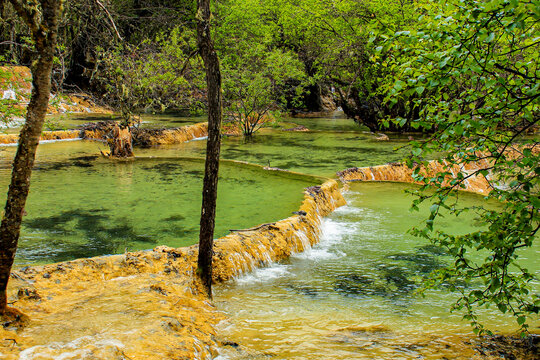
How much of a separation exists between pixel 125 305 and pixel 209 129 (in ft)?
6.67

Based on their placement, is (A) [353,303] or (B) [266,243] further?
(B) [266,243]

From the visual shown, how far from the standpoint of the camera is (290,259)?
7344 mm

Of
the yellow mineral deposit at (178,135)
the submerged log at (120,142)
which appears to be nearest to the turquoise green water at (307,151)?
the yellow mineral deposit at (178,135)

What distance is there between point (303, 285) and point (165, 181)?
570cm

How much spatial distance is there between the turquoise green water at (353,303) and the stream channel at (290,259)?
0.02 m

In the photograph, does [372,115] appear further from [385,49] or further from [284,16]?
[385,49]

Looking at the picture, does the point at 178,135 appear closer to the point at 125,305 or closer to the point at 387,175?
the point at 387,175

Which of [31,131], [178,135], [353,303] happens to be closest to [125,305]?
[31,131]

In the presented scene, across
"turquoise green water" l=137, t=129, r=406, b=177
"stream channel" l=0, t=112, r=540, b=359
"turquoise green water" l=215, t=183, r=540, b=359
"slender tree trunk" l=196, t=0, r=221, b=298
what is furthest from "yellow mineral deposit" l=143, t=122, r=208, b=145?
"slender tree trunk" l=196, t=0, r=221, b=298

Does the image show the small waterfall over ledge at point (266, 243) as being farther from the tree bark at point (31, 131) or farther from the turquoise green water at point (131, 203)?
the tree bark at point (31, 131)

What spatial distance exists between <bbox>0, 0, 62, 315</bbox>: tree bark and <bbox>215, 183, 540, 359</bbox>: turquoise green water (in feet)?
6.86

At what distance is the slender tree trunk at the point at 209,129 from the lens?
477cm

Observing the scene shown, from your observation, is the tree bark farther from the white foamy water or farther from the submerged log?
the submerged log

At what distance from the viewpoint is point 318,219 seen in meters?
8.95
